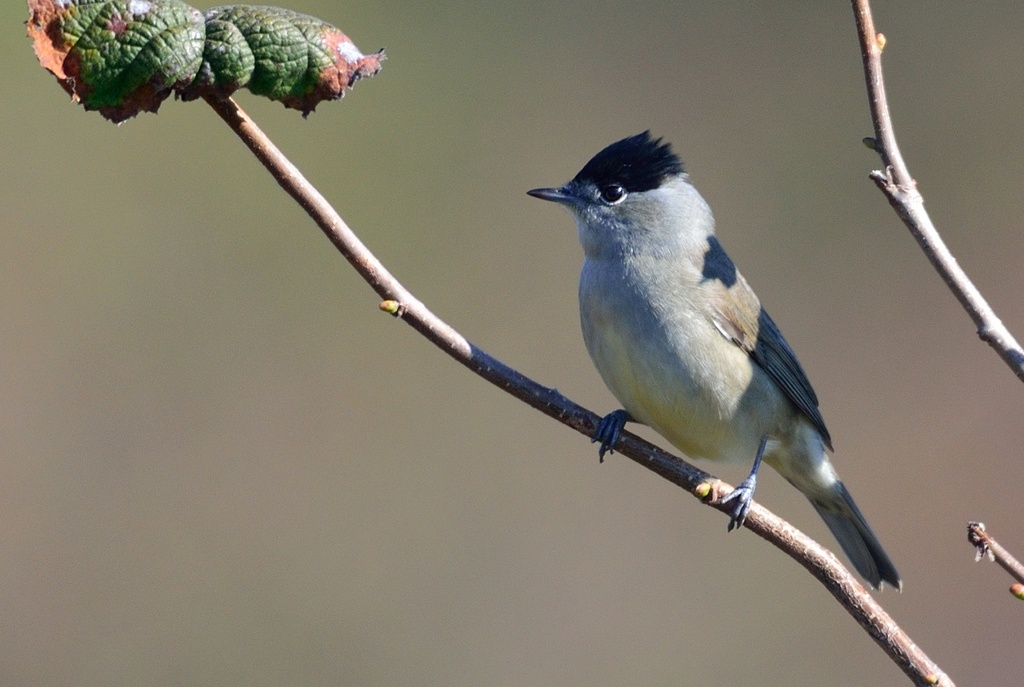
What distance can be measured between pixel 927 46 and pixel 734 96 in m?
1.44

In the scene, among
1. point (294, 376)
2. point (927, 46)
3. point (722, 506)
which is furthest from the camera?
point (927, 46)

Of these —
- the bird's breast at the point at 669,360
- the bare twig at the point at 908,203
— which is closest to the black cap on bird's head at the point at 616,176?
the bird's breast at the point at 669,360

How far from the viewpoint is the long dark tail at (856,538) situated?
162 inches

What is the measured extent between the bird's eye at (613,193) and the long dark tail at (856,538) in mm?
1344

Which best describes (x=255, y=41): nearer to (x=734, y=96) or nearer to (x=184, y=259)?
(x=184, y=259)

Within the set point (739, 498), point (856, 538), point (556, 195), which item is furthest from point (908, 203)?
point (856, 538)

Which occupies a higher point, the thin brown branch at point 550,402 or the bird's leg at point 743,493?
the bird's leg at point 743,493

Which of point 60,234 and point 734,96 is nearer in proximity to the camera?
point 60,234

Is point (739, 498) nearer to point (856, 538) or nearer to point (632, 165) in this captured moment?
point (856, 538)

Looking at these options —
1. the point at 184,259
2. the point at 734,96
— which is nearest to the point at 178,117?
the point at 184,259

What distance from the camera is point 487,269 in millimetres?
7141

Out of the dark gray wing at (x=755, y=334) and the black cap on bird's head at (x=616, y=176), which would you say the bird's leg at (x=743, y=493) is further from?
the black cap on bird's head at (x=616, y=176)

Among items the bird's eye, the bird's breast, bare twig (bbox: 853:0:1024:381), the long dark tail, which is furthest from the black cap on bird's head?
bare twig (bbox: 853:0:1024:381)

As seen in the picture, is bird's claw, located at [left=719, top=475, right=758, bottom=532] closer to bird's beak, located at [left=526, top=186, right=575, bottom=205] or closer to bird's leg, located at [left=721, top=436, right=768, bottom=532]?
bird's leg, located at [left=721, top=436, right=768, bottom=532]
